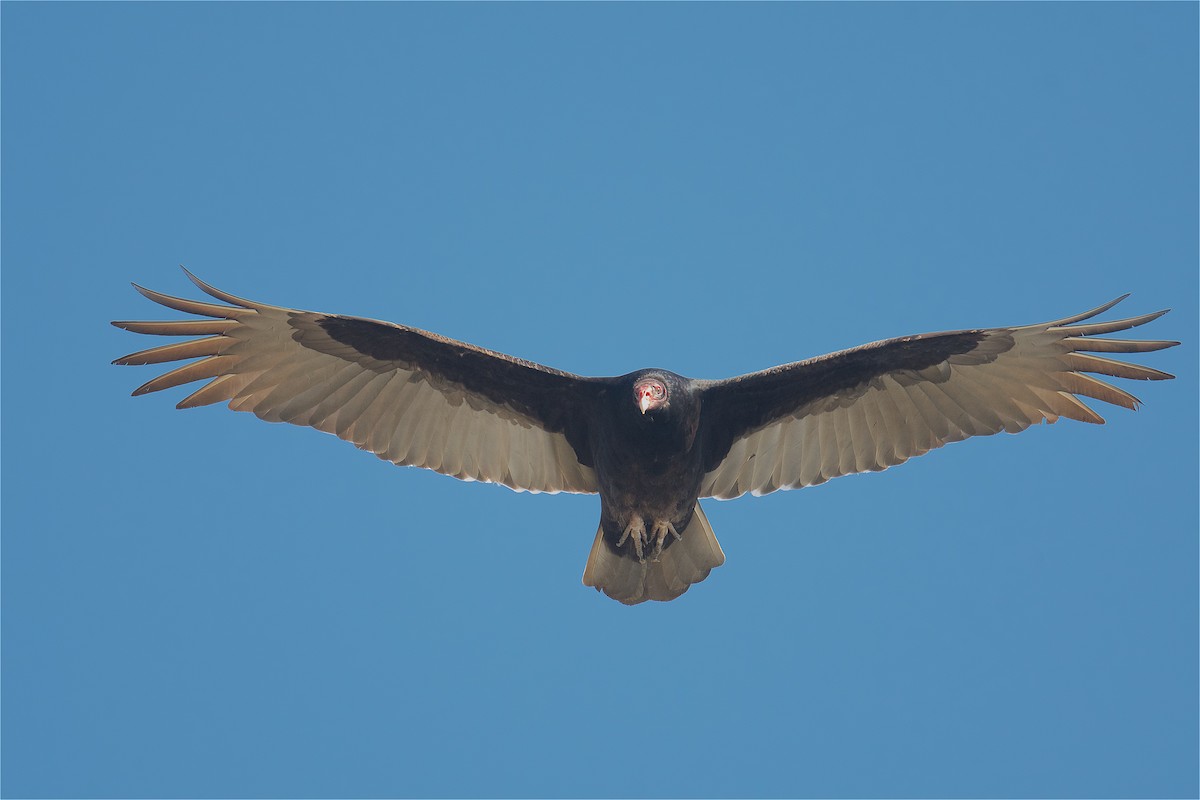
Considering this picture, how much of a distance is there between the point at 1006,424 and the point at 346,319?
13.6ft

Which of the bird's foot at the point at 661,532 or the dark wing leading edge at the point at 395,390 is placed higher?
the dark wing leading edge at the point at 395,390

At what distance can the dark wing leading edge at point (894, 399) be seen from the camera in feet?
30.1

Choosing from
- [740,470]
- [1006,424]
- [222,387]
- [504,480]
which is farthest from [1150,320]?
[222,387]

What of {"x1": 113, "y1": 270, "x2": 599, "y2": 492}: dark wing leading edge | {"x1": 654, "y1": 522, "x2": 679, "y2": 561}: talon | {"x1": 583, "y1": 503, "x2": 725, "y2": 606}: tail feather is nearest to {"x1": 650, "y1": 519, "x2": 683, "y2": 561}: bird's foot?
{"x1": 654, "y1": 522, "x2": 679, "y2": 561}: talon

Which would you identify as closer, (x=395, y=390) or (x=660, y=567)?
(x=660, y=567)

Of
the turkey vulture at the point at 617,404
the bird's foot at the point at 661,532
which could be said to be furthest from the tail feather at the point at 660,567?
the bird's foot at the point at 661,532

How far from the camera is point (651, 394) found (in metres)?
8.41

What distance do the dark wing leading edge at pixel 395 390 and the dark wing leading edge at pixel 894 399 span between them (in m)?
0.99

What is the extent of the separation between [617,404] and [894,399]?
6.33ft

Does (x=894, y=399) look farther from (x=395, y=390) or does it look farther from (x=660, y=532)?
(x=395, y=390)

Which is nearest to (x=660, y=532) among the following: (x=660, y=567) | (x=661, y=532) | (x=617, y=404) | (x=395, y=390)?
(x=661, y=532)

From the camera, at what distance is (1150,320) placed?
8.69m

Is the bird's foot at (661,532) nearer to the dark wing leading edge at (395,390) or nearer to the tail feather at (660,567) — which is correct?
the tail feather at (660,567)

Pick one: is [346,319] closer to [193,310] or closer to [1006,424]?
[193,310]
